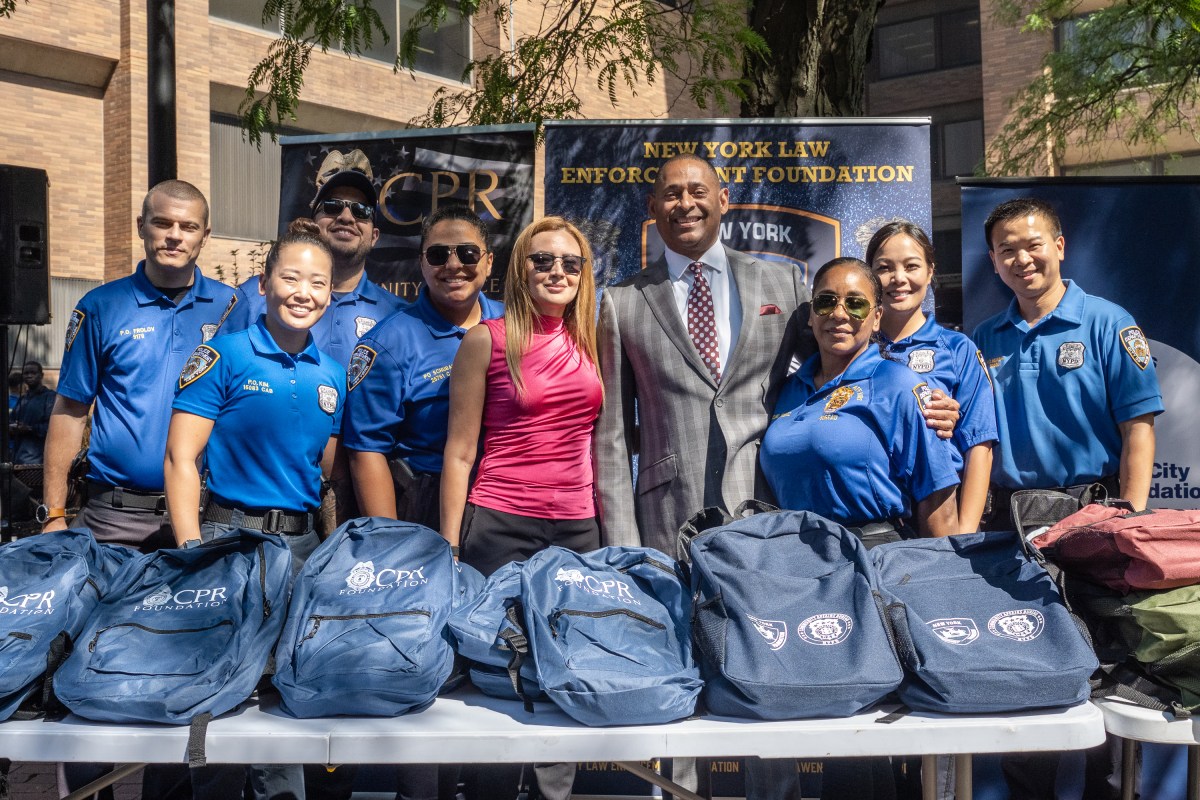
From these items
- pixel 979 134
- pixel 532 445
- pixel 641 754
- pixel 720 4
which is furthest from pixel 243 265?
pixel 979 134

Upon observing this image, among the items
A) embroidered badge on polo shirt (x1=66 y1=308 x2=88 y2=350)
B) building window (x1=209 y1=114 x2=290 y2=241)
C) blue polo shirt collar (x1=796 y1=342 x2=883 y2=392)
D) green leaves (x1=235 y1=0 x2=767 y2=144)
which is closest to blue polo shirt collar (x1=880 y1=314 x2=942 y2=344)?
blue polo shirt collar (x1=796 y1=342 x2=883 y2=392)

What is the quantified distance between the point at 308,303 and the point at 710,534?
4.34 feet

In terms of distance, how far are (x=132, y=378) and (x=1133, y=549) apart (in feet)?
9.60

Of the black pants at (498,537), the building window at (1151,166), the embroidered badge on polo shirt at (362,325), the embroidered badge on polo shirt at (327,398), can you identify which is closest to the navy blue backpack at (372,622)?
the black pants at (498,537)

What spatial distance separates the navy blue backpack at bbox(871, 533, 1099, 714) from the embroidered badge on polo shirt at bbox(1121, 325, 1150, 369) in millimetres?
1092

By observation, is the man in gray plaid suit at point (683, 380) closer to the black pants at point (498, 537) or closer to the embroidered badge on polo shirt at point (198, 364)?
the black pants at point (498, 537)

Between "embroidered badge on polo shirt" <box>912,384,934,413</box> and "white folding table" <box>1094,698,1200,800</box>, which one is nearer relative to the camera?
"white folding table" <box>1094,698,1200,800</box>

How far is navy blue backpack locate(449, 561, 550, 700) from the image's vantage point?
7.55 ft

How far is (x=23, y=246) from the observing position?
7012 mm

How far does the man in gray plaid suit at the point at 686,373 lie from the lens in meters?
3.19

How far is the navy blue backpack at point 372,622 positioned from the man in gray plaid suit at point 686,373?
0.78 m

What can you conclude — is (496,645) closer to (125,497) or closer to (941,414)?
(941,414)

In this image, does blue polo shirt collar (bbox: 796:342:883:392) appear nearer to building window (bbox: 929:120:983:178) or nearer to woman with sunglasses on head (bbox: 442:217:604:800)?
woman with sunglasses on head (bbox: 442:217:604:800)

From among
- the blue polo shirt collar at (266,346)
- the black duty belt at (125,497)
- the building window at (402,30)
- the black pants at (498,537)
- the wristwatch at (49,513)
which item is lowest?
the black pants at (498,537)
